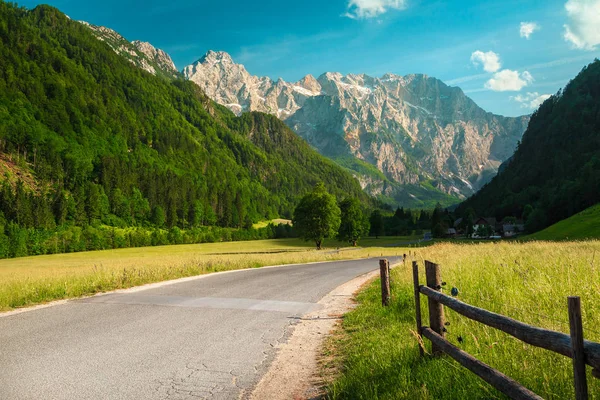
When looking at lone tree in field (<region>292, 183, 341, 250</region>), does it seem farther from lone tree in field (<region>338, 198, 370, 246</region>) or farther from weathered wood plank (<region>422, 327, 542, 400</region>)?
weathered wood plank (<region>422, 327, 542, 400</region>)

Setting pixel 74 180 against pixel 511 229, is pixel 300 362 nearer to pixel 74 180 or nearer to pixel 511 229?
pixel 511 229

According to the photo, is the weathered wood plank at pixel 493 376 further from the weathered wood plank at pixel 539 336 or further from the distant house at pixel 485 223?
the distant house at pixel 485 223

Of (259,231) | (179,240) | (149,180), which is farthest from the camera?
(149,180)

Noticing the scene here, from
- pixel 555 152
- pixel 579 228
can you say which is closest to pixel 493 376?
pixel 579 228

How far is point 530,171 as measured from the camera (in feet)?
574

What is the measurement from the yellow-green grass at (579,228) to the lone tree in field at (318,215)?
36.3m

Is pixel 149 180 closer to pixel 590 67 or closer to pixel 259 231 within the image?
pixel 259 231

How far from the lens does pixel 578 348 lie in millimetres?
3225

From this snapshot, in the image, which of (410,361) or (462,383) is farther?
(410,361)

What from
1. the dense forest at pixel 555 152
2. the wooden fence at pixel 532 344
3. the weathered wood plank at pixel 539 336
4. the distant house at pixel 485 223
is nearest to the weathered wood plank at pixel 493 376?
the wooden fence at pixel 532 344

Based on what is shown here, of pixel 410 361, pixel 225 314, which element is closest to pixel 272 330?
pixel 225 314

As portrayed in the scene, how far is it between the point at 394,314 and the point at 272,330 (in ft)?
11.1

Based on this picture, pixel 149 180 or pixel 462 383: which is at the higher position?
pixel 149 180

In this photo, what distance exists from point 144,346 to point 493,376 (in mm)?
6871
